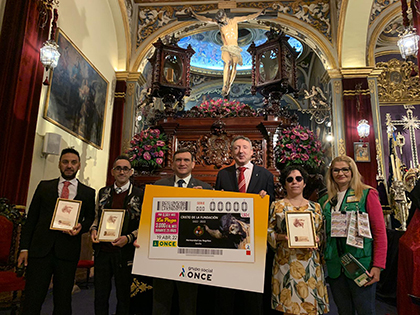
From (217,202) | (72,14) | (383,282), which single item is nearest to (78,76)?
(72,14)

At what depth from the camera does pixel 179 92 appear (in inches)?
207

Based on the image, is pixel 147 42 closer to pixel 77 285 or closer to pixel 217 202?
pixel 77 285

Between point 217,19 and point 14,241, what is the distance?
464 centimetres

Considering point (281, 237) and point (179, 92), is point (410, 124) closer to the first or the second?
point (179, 92)

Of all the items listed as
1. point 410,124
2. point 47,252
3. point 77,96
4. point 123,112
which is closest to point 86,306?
point 47,252

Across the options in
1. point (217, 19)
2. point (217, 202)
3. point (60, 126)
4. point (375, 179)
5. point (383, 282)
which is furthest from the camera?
point (375, 179)

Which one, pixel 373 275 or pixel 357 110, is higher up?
pixel 357 110

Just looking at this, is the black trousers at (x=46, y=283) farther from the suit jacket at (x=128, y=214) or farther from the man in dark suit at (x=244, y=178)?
the man in dark suit at (x=244, y=178)

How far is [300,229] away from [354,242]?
40cm

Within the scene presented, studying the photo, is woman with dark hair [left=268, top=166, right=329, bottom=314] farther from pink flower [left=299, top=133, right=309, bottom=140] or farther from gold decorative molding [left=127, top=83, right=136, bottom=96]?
gold decorative molding [left=127, top=83, right=136, bottom=96]

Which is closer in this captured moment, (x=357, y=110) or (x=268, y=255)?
(x=268, y=255)

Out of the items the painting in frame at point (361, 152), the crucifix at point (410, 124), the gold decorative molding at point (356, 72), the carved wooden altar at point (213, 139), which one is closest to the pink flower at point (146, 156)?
the carved wooden altar at point (213, 139)

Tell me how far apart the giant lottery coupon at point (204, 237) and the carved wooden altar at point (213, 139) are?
206cm

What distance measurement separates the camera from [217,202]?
6.27 feet
